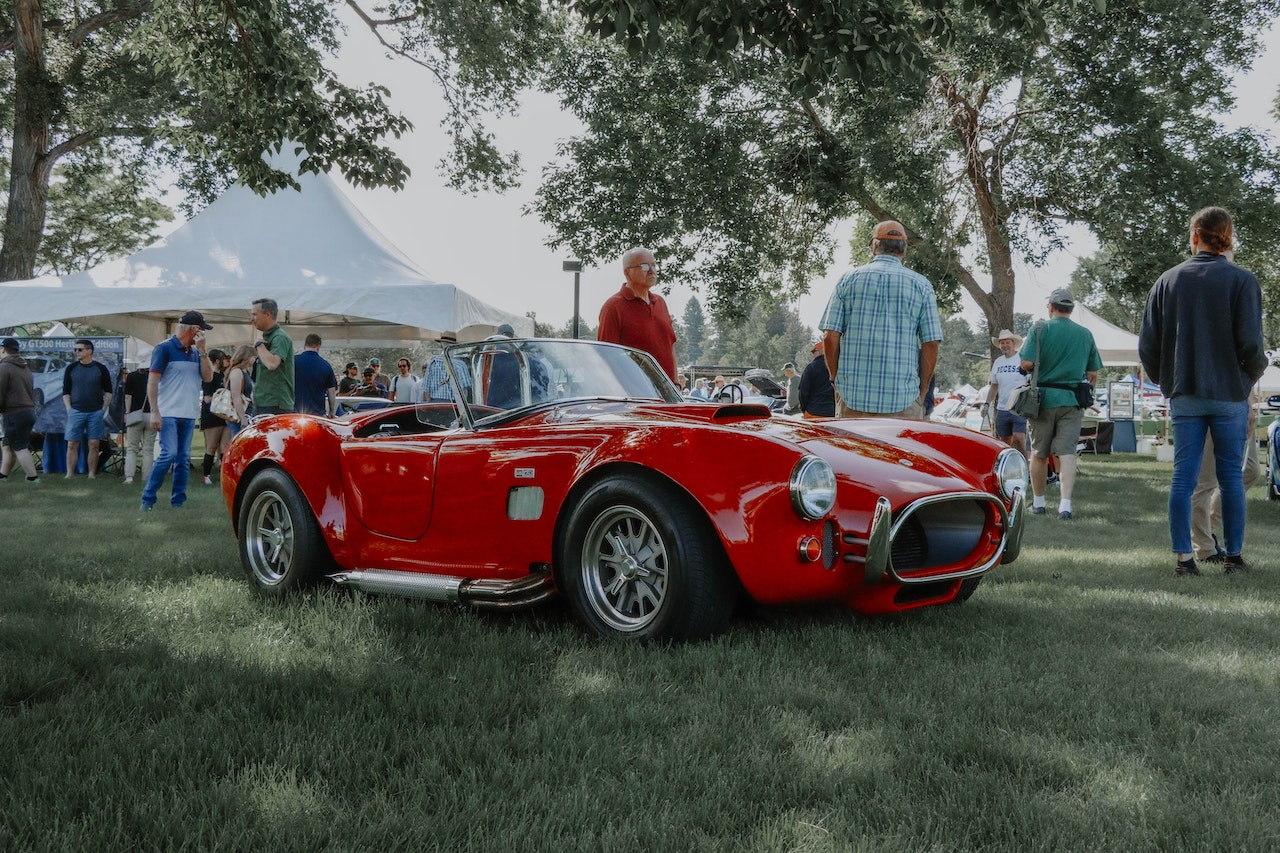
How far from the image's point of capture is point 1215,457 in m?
5.69

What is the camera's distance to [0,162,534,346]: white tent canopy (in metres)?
12.6

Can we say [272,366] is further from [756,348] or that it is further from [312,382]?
[756,348]

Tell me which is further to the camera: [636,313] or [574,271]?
[574,271]

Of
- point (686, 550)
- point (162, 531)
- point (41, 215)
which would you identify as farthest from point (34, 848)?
point (41, 215)

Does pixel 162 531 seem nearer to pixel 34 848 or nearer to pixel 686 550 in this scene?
pixel 686 550

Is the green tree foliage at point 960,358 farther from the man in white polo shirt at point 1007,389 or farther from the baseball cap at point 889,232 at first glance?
the baseball cap at point 889,232

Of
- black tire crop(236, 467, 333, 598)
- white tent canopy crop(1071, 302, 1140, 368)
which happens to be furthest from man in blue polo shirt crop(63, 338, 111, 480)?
white tent canopy crop(1071, 302, 1140, 368)

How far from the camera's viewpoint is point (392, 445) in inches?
180

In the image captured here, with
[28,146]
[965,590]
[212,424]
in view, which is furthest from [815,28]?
[28,146]

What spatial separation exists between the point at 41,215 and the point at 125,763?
20934 millimetres

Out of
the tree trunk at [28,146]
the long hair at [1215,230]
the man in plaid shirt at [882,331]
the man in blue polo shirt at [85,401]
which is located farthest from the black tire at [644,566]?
the tree trunk at [28,146]

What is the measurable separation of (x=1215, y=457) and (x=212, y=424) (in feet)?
34.8

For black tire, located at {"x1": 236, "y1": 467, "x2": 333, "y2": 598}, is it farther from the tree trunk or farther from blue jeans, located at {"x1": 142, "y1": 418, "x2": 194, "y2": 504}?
the tree trunk

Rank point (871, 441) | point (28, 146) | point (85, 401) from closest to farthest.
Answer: point (871, 441), point (85, 401), point (28, 146)
